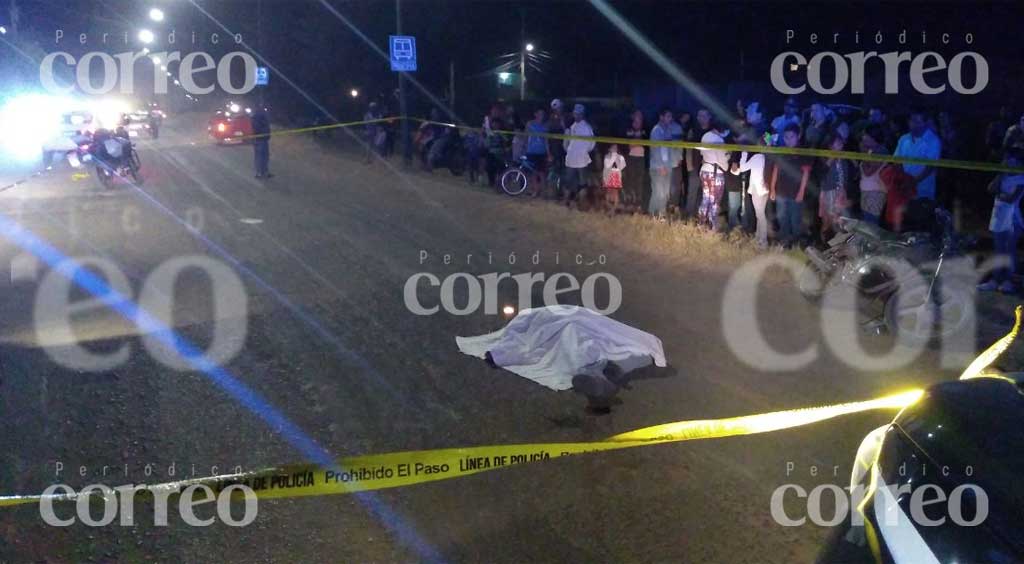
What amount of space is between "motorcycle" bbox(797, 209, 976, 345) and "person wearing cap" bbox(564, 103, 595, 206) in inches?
274

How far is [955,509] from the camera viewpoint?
8.10ft

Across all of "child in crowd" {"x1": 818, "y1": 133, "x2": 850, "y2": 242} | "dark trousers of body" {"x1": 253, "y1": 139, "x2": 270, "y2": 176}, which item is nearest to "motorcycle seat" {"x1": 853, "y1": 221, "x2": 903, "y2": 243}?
"child in crowd" {"x1": 818, "y1": 133, "x2": 850, "y2": 242}

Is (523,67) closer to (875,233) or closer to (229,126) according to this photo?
(229,126)

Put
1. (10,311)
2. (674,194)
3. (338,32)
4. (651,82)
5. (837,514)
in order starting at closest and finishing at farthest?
1. (837,514)
2. (10,311)
3. (674,194)
4. (651,82)
5. (338,32)

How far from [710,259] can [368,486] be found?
6727 mm

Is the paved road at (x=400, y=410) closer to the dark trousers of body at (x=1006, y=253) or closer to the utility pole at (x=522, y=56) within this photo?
the dark trousers of body at (x=1006, y=253)

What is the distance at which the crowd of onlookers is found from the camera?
32.3ft

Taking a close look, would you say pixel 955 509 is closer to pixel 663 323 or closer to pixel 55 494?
pixel 55 494

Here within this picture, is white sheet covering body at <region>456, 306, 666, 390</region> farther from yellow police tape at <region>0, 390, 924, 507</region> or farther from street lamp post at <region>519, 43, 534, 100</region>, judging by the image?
street lamp post at <region>519, 43, 534, 100</region>

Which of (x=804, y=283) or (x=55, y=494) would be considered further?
(x=804, y=283)

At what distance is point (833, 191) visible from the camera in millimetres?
10344

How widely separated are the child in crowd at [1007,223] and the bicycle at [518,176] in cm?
866

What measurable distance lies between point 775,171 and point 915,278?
→ 3.59 meters

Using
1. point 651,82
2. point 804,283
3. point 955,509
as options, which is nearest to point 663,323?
point 804,283
